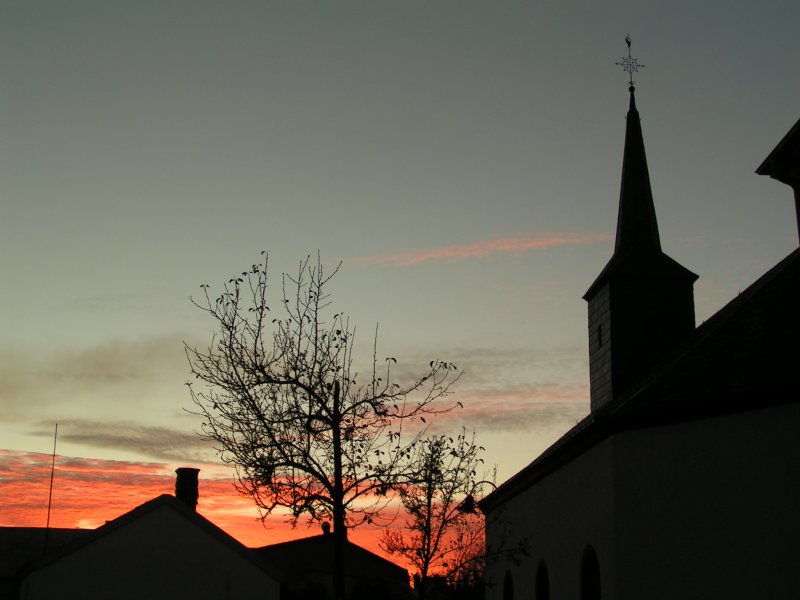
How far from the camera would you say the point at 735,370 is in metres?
14.9

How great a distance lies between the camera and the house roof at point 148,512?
92.4ft

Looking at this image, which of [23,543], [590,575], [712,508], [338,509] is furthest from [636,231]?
[23,543]

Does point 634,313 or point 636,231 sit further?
point 636,231

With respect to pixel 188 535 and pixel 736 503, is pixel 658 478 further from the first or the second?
pixel 188 535

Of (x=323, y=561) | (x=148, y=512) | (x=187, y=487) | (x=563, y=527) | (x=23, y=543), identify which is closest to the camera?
(x=563, y=527)

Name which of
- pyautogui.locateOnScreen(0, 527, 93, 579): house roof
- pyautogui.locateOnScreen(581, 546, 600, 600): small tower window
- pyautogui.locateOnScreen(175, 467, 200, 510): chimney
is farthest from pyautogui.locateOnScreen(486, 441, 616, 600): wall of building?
pyautogui.locateOnScreen(0, 527, 93, 579): house roof

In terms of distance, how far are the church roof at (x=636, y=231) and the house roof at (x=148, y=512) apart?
13.1 m

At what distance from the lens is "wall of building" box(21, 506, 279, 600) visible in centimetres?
2805

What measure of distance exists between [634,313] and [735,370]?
10.0m

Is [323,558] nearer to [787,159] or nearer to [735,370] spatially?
[787,159]

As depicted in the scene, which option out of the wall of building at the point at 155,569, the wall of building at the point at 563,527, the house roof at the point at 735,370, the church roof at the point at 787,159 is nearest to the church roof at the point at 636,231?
the wall of building at the point at 563,527

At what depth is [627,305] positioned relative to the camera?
25.0m

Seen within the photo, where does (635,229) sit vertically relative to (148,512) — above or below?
above

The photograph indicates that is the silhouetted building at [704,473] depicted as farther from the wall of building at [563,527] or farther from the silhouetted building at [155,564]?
the silhouetted building at [155,564]
